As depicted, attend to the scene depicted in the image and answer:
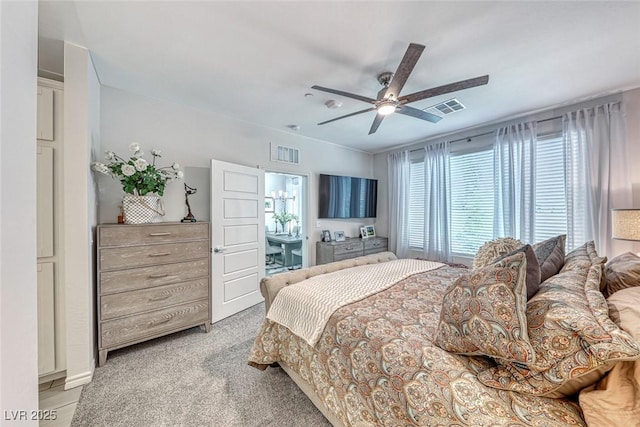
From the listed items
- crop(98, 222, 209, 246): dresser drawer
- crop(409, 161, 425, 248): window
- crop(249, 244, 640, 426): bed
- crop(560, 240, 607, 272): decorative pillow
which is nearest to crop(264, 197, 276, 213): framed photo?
crop(409, 161, 425, 248): window

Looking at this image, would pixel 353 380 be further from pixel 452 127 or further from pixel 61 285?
pixel 452 127

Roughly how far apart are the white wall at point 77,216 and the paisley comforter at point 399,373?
1418 millimetres

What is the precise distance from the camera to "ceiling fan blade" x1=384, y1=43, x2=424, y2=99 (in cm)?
150

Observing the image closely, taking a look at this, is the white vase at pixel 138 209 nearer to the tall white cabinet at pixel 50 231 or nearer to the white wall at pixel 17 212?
the tall white cabinet at pixel 50 231

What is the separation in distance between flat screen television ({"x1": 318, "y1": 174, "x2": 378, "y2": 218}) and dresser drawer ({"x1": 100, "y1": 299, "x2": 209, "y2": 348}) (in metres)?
2.37

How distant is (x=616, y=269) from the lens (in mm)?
1375

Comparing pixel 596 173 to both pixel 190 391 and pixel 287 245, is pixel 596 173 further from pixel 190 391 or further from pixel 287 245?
pixel 287 245

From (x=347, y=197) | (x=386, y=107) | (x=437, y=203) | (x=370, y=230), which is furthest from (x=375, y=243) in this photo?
(x=386, y=107)

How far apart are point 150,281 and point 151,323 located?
0.40 meters

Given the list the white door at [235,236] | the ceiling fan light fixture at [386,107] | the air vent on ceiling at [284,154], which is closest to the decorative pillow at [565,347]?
the ceiling fan light fixture at [386,107]

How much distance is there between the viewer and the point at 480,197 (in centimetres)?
362

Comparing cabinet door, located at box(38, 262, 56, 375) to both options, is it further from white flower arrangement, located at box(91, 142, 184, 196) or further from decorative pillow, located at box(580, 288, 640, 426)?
decorative pillow, located at box(580, 288, 640, 426)

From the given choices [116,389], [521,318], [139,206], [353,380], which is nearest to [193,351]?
[116,389]

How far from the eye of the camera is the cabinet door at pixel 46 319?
1803 millimetres
